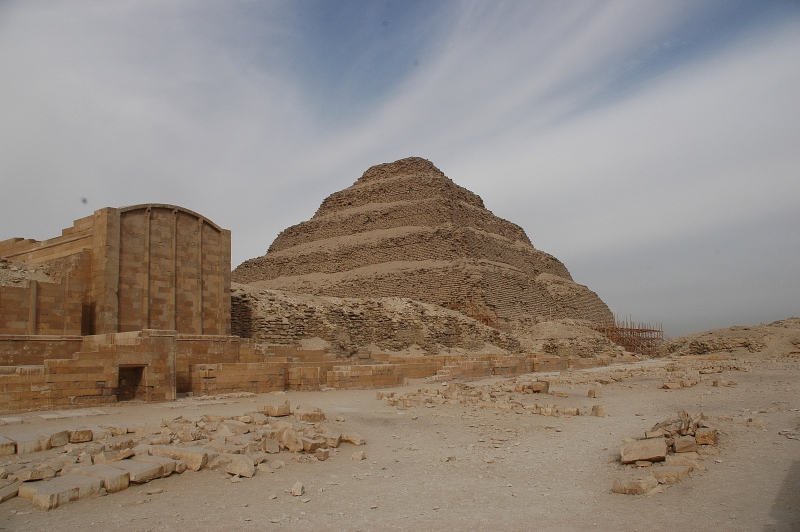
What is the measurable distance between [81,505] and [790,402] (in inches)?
380

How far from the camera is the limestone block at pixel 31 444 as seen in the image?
5567 mm

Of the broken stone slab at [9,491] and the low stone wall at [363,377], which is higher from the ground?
the low stone wall at [363,377]

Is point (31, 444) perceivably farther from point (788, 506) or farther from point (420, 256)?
point (420, 256)

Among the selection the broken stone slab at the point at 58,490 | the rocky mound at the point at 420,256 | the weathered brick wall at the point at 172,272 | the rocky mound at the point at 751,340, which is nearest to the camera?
the broken stone slab at the point at 58,490

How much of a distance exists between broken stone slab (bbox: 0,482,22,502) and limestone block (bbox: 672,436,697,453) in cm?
573

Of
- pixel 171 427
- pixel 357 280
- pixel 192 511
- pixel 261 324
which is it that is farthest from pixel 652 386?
pixel 357 280

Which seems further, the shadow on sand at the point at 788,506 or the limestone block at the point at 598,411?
the limestone block at the point at 598,411

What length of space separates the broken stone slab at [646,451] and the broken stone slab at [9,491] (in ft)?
17.1

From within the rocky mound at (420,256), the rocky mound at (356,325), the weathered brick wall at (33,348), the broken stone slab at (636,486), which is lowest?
the broken stone slab at (636,486)

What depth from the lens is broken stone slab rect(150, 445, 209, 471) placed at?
516 centimetres

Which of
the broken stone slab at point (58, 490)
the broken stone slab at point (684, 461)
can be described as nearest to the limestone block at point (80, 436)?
the broken stone slab at point (58, 490)

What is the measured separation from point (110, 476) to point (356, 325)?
1991 centimetres

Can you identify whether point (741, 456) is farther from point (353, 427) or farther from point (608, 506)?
point (353, 427)

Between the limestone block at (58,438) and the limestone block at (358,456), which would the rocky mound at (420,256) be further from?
the limestone block at (58,438)
